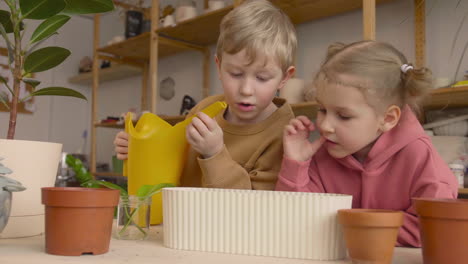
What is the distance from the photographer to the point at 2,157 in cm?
69

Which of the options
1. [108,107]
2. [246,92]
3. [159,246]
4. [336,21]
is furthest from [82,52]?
[159,246]

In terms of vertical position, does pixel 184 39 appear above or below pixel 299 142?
above

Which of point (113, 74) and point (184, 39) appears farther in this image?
point (113, 74)

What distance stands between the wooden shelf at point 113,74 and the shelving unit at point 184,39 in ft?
0.04

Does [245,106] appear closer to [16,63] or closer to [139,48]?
[16,63]

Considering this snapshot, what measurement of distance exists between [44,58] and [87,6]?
0.41ft

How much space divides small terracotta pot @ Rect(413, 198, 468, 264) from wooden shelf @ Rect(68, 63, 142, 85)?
381 centimetres

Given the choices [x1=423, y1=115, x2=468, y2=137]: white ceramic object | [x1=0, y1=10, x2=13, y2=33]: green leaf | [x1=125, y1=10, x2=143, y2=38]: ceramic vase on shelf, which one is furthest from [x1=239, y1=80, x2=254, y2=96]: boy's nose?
[x1=125, y1=10, x2=143, y2=38]: ceramic vase on shelf

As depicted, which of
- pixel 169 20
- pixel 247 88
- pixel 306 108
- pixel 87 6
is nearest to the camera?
pixel 87 6

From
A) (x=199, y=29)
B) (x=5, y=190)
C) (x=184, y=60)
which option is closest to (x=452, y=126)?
(x=199, y=29)

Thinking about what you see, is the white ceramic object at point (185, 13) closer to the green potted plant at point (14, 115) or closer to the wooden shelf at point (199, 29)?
the wooden shelf at point (199, 29)

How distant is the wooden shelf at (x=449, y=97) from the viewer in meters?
1.91

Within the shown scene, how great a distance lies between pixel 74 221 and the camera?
58 centimetres

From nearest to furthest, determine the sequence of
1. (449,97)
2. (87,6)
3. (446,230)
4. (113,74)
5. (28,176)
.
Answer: (446,230)
(28,176)
(87,6)
(449,97)
(113,74)
